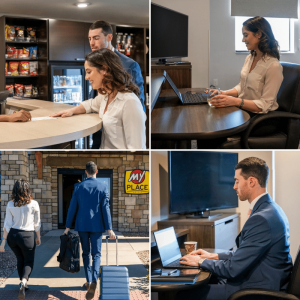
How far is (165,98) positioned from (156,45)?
0.40 metres

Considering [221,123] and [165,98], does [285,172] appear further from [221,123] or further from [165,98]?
[221,123]

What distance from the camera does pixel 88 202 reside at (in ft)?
4.64

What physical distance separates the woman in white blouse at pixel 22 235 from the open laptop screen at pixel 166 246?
544 mm

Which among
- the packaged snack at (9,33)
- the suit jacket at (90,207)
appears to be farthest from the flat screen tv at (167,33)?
the packaged snack at (9,33)

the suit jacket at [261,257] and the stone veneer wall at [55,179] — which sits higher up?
the stone veneer wall at [55,179]

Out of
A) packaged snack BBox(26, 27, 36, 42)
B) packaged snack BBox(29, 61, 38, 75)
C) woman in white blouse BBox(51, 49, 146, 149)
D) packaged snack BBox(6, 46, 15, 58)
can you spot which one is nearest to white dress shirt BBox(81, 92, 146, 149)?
woman in white blouse BBox(51, 49, 146, 149)

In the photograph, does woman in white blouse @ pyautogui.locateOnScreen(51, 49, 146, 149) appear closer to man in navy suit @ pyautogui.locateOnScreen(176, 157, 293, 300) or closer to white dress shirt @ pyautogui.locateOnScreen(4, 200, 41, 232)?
white dress shirt @ pyautogui.locateOnScreen(4, 200, 41, 232)

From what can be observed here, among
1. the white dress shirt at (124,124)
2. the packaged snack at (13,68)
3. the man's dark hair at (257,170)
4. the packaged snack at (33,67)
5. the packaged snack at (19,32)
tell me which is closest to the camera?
the white dress shirt at (124,124)

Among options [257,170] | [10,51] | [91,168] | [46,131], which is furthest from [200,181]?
[10,51]

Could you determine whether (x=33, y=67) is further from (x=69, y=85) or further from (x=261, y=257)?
(x=261, y=257)

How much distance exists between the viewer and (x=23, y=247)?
1433 mm

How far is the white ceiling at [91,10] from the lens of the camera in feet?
7.09

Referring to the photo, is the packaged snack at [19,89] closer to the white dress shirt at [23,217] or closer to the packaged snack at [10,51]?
the packaged snack at [10,51]

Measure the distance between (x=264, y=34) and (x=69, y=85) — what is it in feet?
11.4
